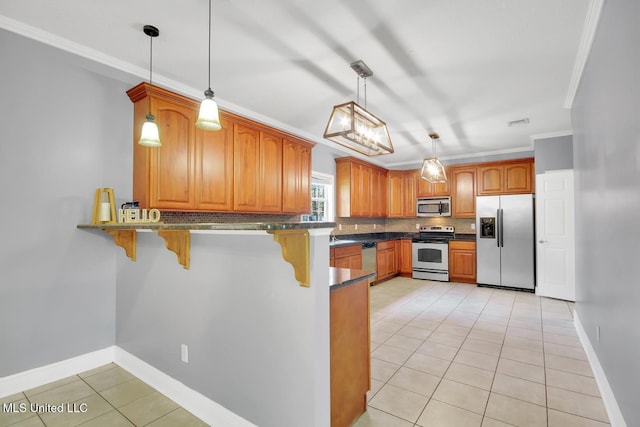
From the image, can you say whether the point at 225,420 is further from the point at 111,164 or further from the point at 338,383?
the point at 111,164

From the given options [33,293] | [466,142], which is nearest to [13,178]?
[33,293]

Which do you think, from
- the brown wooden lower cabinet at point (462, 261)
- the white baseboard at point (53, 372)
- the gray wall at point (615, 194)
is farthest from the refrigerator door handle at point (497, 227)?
the white baseboard at point (53, 372)

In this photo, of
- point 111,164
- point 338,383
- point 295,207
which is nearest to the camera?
point 338,383

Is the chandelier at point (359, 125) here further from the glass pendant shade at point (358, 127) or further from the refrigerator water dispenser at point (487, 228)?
the refrigerator water dispenser at point (487, 228)

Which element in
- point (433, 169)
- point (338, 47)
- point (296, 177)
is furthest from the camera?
point (433, 169)

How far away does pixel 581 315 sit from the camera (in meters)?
3.24

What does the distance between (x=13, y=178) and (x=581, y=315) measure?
529cm

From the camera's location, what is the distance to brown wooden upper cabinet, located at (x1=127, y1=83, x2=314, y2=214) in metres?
2.76

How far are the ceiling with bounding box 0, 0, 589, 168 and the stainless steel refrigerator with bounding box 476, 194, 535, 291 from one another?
2025 millimetres

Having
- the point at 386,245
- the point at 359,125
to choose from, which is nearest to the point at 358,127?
the point at 359,125

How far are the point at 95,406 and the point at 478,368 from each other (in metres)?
2.95

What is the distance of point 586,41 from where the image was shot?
7.92ft

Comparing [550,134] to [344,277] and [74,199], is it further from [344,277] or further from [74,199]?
[74,199]

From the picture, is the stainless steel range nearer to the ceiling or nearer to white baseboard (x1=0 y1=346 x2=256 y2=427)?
the ceiling
